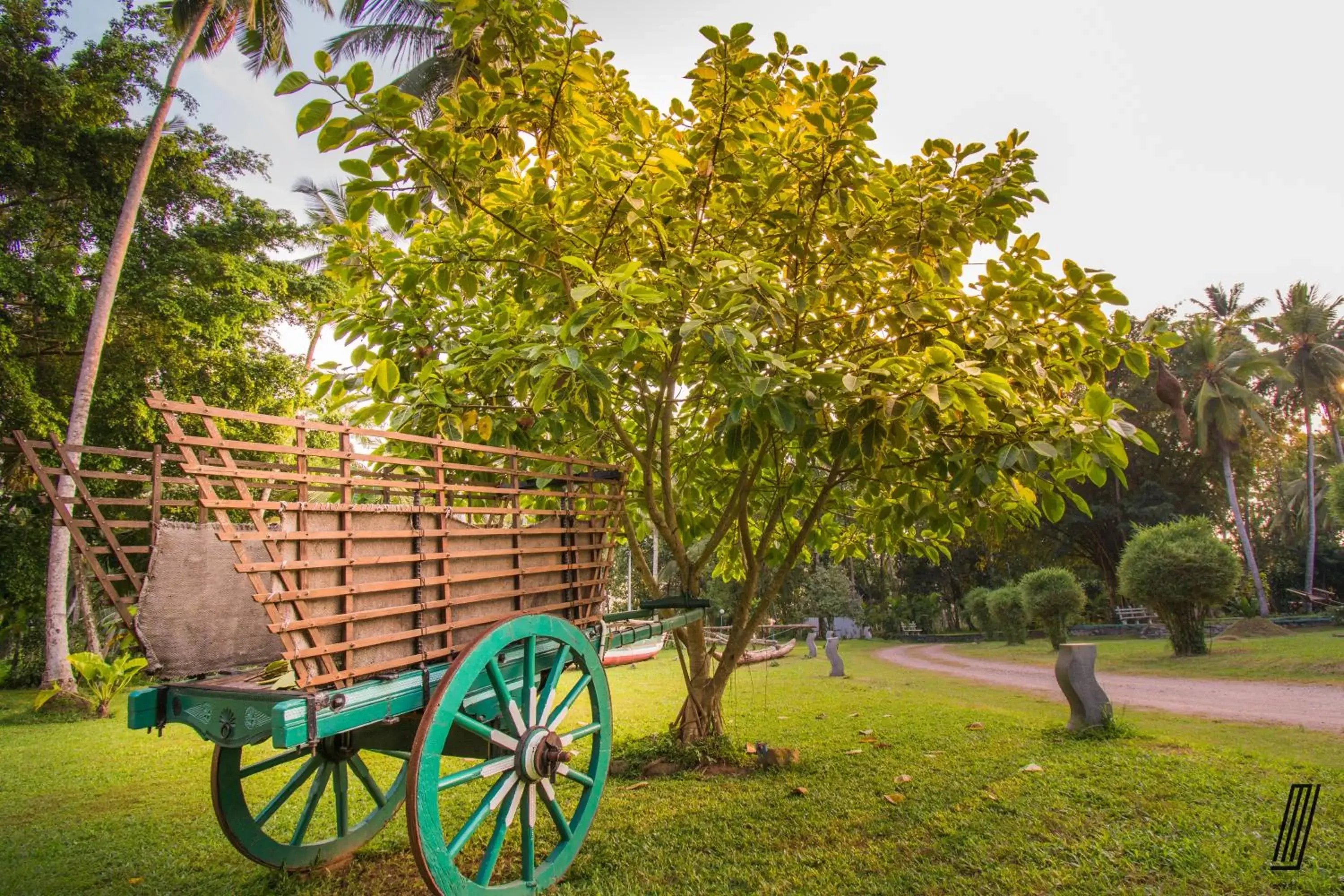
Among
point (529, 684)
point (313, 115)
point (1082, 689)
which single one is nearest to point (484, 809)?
point (529, 684)

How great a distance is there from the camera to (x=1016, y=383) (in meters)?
4.29

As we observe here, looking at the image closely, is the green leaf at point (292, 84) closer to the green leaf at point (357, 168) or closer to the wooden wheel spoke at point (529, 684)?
the green leaf at point (357, 168)

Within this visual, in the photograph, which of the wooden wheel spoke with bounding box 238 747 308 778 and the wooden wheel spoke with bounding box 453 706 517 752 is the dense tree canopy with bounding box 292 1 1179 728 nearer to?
the wooden wheel spoke with bounding box 453 706 517 752

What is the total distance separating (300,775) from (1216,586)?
1521 cm

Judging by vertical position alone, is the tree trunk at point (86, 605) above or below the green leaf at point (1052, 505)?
below

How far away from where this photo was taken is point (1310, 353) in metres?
30.2

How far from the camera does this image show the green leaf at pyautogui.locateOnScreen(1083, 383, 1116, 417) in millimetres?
3412

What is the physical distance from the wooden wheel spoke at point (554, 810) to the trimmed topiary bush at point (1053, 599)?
16.2 metres

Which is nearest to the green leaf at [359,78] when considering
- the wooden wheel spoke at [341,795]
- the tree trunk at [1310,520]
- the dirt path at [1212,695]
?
the wooden wheel spoke at [341,795]

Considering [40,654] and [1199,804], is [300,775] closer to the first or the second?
[1199,804]

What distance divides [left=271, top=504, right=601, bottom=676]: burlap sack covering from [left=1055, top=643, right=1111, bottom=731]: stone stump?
504 cm

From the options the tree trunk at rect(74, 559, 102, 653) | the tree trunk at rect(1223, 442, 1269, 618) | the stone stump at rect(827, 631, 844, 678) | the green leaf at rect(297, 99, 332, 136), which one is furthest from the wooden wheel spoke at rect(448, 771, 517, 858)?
the tree trunk at rect(1223, 442, 1269, 618)

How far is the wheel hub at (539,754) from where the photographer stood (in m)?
3.00

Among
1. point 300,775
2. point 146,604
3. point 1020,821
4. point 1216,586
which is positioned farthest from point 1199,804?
point 1216,586
